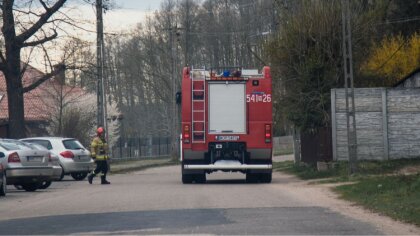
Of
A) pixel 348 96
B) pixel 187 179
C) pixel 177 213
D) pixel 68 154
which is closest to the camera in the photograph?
pixel 177 213

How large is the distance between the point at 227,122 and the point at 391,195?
8.30 metres

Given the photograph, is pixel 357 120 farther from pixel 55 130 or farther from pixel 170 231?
pixel 55 130

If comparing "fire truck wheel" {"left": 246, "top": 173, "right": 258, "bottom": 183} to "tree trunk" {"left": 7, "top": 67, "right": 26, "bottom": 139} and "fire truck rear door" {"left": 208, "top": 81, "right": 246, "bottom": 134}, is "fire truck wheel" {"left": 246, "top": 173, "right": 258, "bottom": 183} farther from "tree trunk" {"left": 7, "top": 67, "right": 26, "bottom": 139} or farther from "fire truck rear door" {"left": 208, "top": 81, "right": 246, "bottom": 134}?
"tree trunk" {"left": 7, "top": 67, "right": 26, "bottom": 139}

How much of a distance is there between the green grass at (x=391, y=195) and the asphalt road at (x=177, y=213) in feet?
2.67

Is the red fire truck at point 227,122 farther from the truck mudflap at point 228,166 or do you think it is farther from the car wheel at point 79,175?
the car wheel at point 79,175

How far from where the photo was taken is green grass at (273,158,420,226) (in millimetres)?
16000

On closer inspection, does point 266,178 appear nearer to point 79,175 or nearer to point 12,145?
point 12,145

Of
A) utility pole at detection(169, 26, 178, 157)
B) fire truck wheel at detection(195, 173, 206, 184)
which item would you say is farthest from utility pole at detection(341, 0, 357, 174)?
utility pole at detection(169, 26, 178, 157)

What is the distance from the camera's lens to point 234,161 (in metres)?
26.1

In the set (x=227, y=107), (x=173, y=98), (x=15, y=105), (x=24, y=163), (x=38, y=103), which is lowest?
(x=24, y=163)

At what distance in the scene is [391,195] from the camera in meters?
18.6

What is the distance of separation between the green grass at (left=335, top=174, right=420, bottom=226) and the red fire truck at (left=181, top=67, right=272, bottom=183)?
13.0 ft

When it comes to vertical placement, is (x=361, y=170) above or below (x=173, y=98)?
below

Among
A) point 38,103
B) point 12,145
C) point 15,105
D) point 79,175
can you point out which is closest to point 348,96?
point 12,145
